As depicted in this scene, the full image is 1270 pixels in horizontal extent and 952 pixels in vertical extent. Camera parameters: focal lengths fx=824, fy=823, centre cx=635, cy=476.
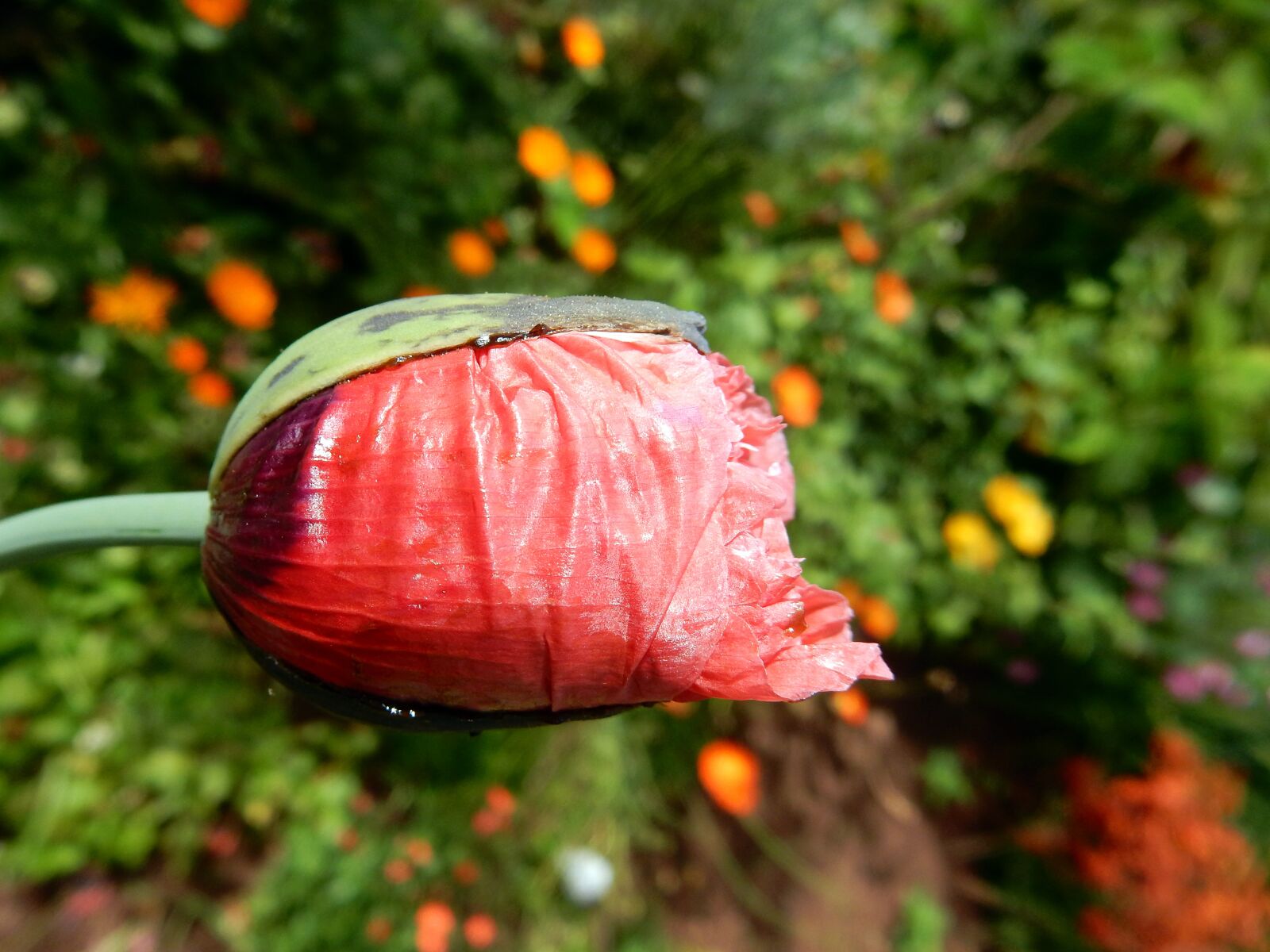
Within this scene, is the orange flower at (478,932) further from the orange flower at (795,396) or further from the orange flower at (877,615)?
the orange flower at (795,396)

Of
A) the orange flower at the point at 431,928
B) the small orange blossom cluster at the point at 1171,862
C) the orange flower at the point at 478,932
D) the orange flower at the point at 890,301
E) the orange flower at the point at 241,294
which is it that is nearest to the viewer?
the orange flower at the point at 241,294

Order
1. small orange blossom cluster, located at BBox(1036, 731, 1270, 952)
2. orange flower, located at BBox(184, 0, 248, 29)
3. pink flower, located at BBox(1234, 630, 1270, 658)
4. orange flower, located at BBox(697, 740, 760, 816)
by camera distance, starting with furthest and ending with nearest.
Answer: pink flower, located at BBox(1234, 630, 1270, 658) → small orange blossom cluster, located at BBox(1036, 731, 1270, 952) → orange flower, located at BBox(697, 740, 760, 816) → orange flower, located at BBox(184, 0, 248, 29)

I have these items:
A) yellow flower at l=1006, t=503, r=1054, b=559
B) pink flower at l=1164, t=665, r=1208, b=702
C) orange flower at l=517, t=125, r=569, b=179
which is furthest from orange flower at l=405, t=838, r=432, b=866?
pink flower at l=1164, t=665, r=1208, b=702

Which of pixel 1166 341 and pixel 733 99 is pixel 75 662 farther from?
pixel 1166 341

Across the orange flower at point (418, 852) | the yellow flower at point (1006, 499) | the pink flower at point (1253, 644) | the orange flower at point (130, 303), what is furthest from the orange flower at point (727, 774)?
the pink flower at point (1253, 644)

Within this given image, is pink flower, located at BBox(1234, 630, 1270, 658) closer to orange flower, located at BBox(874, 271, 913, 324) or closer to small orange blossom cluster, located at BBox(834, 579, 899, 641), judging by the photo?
small orange blossom cluster, located at BBox(834, 579, 899, 641)
